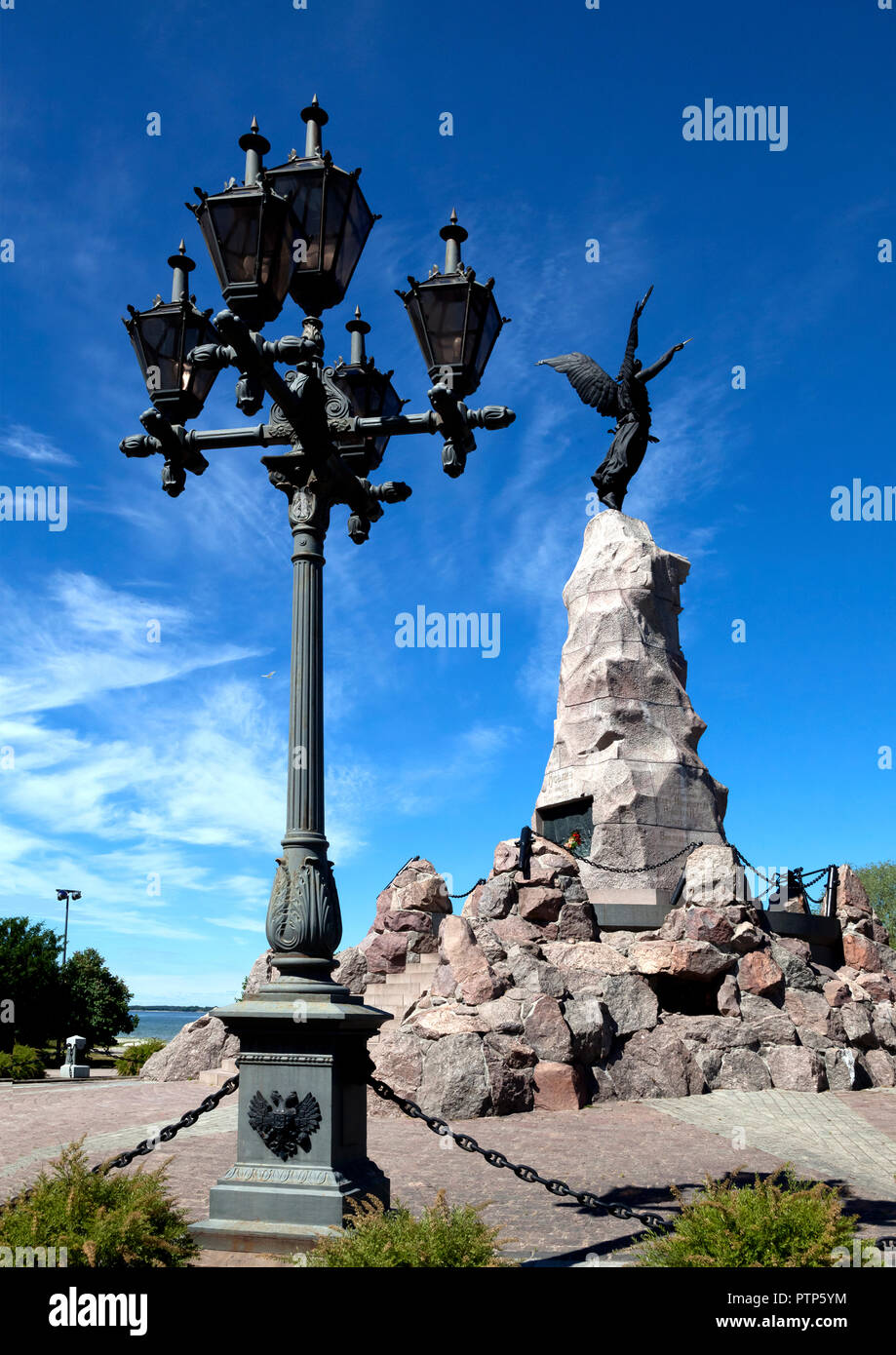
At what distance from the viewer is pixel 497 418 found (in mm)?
6738

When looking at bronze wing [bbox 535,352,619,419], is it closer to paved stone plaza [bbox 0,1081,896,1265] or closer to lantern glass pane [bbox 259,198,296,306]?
paved stone plaza [bbox 0,1081,896,1265]

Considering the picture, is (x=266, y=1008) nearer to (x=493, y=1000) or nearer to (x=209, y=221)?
(x=209, y=221)

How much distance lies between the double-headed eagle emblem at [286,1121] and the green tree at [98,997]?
35.6 metres

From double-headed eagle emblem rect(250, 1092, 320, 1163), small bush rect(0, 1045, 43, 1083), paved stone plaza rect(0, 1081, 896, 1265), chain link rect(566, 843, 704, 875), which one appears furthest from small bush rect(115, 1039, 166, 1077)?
double-headed eagle emblem rect(250, 1092, 320, 1163)

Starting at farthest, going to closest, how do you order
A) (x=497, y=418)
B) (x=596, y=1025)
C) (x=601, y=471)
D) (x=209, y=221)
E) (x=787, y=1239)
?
(x=601, y=471)
(x=596, y=1025)
(x=497, y=418)
(x=209, y=221)
(x=787, y=1239)

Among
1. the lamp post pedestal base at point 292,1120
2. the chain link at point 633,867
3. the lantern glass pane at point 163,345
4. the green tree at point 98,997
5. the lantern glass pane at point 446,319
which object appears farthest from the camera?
the green tree at point 98,997

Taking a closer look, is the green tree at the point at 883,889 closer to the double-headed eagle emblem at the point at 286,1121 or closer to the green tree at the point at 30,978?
the green tree at the point at 30,978

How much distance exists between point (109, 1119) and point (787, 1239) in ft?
35.4

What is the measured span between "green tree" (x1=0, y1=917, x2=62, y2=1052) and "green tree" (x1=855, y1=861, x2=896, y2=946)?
42.9m

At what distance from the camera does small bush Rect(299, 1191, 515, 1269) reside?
4211mm

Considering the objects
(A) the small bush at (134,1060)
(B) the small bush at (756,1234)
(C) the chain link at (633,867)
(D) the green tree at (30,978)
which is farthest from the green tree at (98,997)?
(B) the small bush at (756,1234)

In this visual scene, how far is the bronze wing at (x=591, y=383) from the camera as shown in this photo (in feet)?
84.1

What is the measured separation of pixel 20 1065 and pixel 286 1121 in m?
18.6
